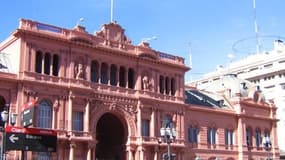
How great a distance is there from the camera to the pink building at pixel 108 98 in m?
53.7

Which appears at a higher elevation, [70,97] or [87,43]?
[87,43]

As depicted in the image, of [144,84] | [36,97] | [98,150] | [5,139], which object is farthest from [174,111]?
[5,139]

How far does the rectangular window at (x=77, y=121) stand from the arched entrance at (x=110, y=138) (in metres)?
5.27

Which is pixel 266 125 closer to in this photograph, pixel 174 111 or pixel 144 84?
pixel 174 111

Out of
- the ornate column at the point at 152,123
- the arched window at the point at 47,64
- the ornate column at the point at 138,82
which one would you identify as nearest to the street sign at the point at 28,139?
the arched window at the point at 47,64

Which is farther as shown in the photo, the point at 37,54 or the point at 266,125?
the point at 266,125

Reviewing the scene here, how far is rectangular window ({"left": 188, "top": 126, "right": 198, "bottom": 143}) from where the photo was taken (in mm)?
70438

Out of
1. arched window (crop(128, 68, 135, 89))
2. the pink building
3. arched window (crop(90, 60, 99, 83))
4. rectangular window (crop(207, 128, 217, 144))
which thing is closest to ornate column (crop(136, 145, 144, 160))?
the pink building

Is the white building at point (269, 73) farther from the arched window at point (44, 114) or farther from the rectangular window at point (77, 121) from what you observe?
the arched window at point (44, 114)

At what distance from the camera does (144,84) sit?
63281 mm

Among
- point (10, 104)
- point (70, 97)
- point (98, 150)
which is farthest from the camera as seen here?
point (98, 150)

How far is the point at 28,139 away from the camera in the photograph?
38781 mm

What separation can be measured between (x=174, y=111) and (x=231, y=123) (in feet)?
47.5

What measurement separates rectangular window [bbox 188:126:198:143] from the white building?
3725cm
